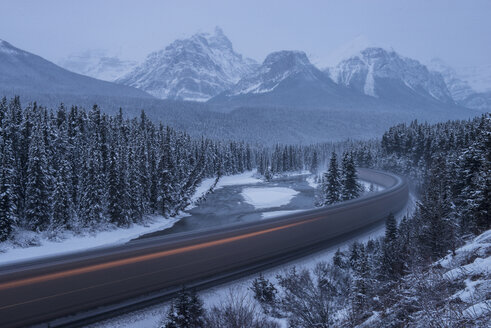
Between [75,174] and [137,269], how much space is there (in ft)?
98.2

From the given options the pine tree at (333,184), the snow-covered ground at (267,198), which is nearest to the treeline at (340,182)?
the pine tree at (333,184)

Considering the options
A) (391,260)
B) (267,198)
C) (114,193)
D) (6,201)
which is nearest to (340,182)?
(267,198)

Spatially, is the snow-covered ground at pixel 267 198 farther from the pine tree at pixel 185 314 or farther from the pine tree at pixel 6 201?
the pine tree at pixel 185 314

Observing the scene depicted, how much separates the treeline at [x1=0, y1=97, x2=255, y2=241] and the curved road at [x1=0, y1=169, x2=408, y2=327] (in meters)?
20.7

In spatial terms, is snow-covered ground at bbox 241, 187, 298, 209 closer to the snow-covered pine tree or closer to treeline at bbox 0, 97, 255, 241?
the snow-covered pine tree

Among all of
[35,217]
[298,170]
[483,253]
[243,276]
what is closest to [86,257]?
[243,276]

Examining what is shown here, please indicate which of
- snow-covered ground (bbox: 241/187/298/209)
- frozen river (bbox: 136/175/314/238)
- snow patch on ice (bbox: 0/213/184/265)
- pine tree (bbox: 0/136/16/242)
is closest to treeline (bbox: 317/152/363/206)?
frozen river (bbox: 136/175/314/238)

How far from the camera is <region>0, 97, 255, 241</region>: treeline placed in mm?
32562

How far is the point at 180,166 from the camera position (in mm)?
62031

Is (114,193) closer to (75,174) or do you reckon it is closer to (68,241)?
(75,174)

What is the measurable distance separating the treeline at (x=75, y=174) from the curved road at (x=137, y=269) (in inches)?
816

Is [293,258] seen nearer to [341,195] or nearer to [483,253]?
[483,253]

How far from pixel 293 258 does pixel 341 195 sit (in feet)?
81.4

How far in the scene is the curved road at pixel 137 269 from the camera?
1227 cm
